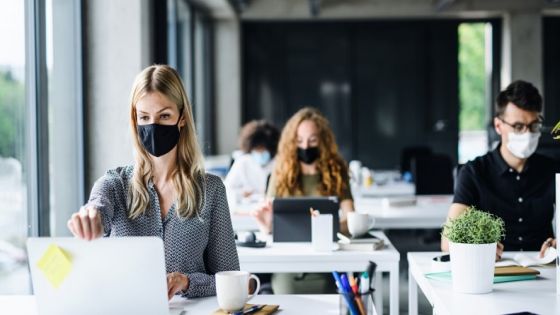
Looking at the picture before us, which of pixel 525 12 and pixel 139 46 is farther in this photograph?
pixel 525 12

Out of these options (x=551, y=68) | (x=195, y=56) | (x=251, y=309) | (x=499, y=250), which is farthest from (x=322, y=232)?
(x=551, y=68)

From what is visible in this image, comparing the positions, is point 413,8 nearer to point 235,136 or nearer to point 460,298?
point 235,136

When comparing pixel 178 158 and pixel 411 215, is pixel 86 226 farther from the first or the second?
pixel 411 215

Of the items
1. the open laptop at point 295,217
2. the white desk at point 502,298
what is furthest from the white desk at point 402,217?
the white desk at point 502,298

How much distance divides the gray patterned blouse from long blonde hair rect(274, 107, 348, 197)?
1592 mm

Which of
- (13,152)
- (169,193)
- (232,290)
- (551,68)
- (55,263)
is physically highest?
(551,68)

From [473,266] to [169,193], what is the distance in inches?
40.1

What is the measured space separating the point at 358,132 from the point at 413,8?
1971 millimetres

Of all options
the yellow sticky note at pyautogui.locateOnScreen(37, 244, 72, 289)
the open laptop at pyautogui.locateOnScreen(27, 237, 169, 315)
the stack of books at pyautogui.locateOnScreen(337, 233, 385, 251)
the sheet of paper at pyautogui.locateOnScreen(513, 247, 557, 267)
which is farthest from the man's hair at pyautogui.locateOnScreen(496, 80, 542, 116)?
the yellow sticky note at pyautogui.locateOnScreen(37, 244, 72, 289)

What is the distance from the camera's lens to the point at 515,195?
332cm

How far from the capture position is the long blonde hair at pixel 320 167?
13.2ft

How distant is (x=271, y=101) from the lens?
10.9 metres

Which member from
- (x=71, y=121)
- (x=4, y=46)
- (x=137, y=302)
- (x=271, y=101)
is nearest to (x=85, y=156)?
(x=71, y=121)

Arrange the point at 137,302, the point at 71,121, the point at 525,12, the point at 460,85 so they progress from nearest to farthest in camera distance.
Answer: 1. the point at 137,302
2. the point at 71,121
3. the point at 525,12
4. the point at 460,85
